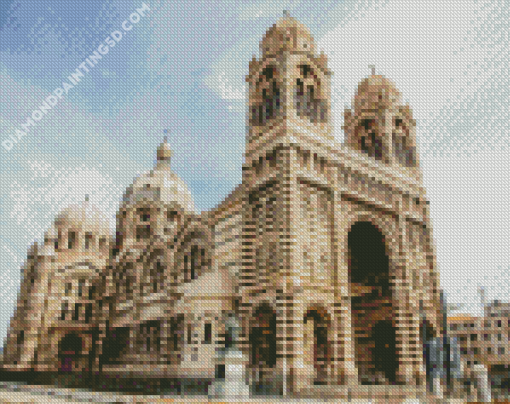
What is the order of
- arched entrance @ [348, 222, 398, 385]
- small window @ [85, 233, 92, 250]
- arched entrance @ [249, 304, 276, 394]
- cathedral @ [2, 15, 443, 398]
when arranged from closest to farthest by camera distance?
arched entrance @ [249, 304, 276, 394], cathedral @ [2, 15, 443, 398], arched entrance @ [348, 222, 398, 385], small window @ [85, 233, 92, 250]

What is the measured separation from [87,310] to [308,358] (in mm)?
Result: 32331

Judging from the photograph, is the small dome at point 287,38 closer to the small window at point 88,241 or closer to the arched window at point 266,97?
the arched window at point 266,97

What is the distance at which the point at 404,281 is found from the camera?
2561 centimetres

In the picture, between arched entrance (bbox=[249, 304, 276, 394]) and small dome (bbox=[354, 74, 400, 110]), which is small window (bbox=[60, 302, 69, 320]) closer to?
arched entrance (bbox=[249, 304, 276, 394])

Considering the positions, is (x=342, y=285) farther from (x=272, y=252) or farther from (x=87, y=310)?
(x=87, y=310)

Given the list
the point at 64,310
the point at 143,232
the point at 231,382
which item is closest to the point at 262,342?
the point at 231,382

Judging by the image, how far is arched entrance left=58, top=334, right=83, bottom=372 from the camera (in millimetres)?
44625

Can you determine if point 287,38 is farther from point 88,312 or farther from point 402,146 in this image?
point 88,312

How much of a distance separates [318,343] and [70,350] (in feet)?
108

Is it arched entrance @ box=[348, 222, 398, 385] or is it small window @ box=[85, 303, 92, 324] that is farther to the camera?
small window @ box=[85, 303, 92, 324]

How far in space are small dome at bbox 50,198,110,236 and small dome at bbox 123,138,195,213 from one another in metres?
5.07

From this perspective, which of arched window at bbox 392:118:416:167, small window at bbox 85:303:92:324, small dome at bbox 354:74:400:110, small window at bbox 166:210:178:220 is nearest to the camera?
arched window at bbox 392:118:416:167

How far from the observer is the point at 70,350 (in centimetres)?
4559

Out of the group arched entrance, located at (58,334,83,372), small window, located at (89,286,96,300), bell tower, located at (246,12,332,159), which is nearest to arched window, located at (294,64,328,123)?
bell tower, located at (246,12,332,159)
